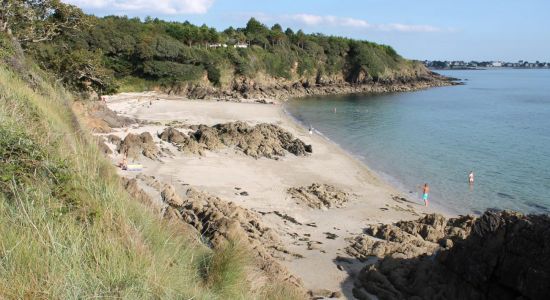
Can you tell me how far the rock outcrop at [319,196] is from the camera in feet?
56.5

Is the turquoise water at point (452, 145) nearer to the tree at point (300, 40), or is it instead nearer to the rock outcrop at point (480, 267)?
the rock outcrop at point (480, 267)

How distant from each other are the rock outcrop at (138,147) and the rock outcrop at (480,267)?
13094 millimetres

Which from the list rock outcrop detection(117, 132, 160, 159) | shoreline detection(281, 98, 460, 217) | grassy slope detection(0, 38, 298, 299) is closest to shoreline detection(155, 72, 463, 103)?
shoreline detection(281, 98, 460, 217)

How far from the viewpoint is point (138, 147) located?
70.2 feet

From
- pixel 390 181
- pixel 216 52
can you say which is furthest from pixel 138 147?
pixel 216 52

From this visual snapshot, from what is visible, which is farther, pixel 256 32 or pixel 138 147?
pixel 256 32

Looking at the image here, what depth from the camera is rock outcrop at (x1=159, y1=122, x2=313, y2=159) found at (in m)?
24.8

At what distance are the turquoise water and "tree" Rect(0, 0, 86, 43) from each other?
17447 millimetres

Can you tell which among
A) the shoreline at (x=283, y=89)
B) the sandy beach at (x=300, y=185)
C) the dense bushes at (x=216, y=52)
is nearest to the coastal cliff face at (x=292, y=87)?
the shoreline at (x=283, y=89)

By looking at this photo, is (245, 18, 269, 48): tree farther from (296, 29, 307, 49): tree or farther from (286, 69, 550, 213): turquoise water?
(286, 69, 550, 213): turquoise water

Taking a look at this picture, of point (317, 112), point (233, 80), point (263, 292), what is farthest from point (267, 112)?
point (263, 292)

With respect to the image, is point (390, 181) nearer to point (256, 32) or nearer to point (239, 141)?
point (239, 141)

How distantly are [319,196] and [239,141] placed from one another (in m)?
9.57

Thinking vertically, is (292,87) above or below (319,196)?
above
